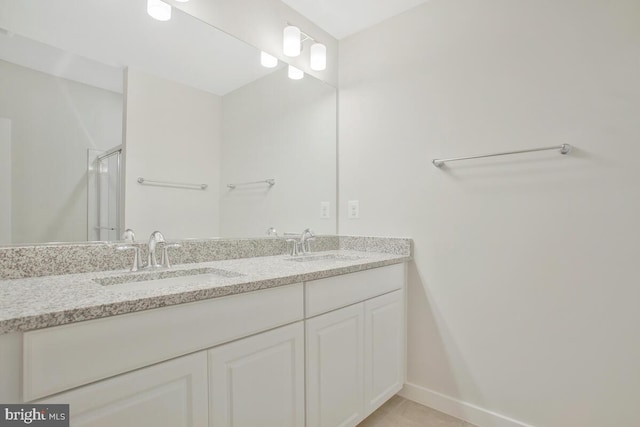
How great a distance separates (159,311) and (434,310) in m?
1.46

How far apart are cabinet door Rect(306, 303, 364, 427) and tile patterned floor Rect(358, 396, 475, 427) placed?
253mm

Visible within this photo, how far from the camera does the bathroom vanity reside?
0.71 metres

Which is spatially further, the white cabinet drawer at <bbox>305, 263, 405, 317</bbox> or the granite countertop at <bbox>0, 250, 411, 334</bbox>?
the white cabinet drawer at <bbox>305, 263, 405, 317</bbox>

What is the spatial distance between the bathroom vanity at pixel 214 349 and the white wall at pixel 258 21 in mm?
1180

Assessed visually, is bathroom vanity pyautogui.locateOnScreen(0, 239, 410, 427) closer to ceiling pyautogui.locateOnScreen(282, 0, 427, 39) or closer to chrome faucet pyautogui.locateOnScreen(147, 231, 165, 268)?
chrome faucet pyautogui.locateOnScreen(147, 231, 165, 268)

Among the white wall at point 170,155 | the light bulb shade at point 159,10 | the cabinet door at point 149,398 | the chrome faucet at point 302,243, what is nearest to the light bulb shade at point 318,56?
the white wall at point 170,155

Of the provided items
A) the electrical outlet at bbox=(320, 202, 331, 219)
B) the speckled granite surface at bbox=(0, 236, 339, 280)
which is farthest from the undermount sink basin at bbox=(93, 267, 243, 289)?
the electrical outlet at bbox=(320, 202, 331, 219)

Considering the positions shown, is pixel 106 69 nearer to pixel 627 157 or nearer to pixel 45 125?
pixel 45 125

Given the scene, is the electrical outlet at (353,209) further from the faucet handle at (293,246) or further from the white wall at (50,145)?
the white wall at (50,145)

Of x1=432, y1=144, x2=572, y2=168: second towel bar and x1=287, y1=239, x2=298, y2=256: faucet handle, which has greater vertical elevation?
x1=432, y1=144, x2=572, y2=168: second towel bar

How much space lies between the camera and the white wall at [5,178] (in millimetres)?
1051

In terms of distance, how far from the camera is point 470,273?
170 centimetres

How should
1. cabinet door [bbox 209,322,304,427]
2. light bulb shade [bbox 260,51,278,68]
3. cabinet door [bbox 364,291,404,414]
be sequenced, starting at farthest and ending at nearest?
light bulb shade [bbox 260,51,278,68] → cabinet door [bbox 364,291,404,414] → cabinet door [bbox 209,322,304,427]

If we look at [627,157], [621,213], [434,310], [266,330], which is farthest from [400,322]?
[627,157]
